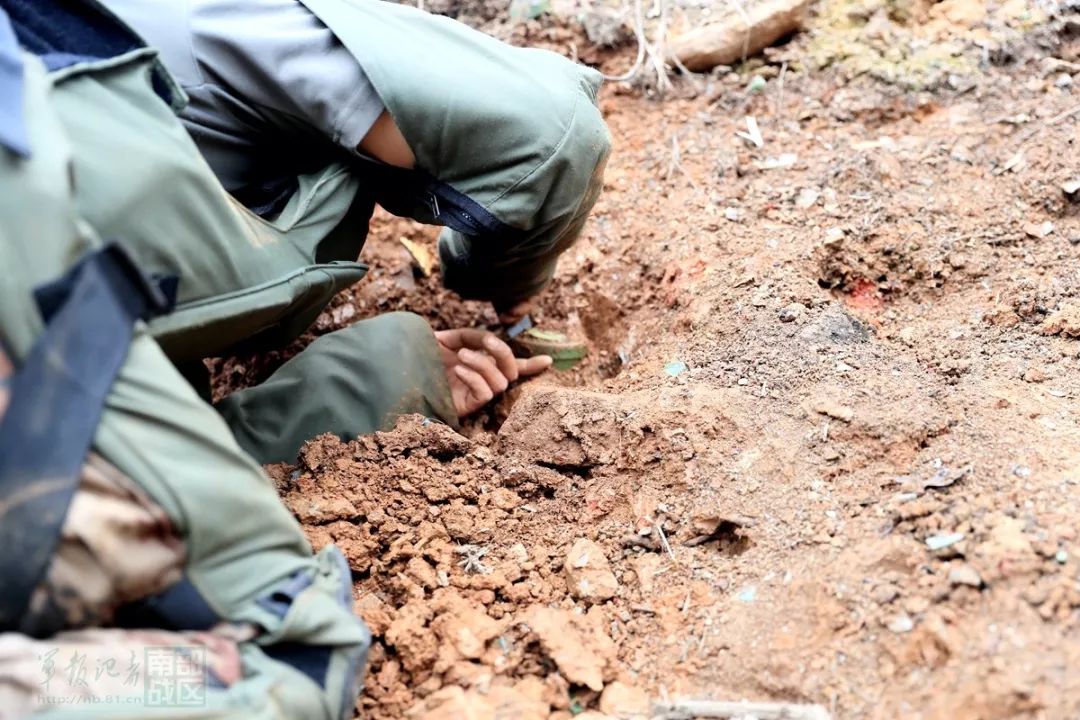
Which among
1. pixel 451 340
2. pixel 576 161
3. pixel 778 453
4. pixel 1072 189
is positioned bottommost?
pixel 451 340

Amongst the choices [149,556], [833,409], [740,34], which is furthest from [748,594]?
[740,34]

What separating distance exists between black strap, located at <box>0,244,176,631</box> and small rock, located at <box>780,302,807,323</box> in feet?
3.50

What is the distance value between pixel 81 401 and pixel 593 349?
Answer: 4.01ft

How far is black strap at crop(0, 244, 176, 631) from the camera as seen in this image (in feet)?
2.63

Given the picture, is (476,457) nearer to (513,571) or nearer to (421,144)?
(513,571)

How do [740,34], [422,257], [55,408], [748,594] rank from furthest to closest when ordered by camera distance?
1. [740,34]
2. [422,257]
3. [748,594]
4. [55,408]

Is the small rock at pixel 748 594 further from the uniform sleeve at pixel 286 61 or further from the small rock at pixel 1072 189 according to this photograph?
the small rock at pixel 1072 189

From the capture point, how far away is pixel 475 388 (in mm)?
1781

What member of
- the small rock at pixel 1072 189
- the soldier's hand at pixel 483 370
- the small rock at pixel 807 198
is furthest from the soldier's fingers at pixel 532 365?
the small rock at pixel 1072 189

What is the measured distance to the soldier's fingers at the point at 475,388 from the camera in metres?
1.77

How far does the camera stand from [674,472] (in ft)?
4.38

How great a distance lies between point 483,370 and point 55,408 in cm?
102

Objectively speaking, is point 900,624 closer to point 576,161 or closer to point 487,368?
point 576,161

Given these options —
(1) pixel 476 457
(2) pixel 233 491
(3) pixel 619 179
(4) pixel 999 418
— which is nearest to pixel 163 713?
(2) pixel 233 491
